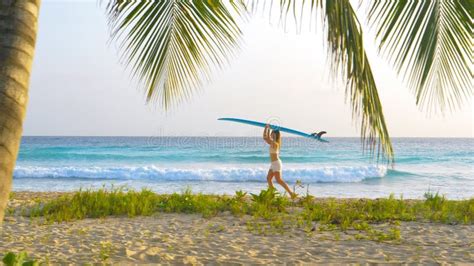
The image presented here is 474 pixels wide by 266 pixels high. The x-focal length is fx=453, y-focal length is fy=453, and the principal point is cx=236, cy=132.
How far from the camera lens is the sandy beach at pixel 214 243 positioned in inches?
190

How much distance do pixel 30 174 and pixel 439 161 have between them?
26141mm

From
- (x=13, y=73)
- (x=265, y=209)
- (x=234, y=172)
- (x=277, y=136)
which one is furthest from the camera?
(x=234, y=172)

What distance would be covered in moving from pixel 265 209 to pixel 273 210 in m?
0.18

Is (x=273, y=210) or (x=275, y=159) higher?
(x=275, y=159)

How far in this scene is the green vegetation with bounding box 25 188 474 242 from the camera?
21.7 ft

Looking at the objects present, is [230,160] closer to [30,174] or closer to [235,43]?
[30,174]

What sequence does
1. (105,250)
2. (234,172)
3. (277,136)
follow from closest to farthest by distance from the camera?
(105,250), (277,136), (234,172)

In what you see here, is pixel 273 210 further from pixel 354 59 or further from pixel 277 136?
pixel 354 59

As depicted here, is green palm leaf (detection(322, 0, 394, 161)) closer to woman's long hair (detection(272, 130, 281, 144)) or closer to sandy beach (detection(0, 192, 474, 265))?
sandy beach (detection(0, 192, 474, 265))

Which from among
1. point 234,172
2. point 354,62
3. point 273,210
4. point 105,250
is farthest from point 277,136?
point 234,172

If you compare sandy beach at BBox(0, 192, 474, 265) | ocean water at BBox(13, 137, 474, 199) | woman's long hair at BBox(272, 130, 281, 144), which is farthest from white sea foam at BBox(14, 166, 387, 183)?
sandy beach at BBox(0, 192, 474, 265)

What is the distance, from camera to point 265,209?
7.33 meters

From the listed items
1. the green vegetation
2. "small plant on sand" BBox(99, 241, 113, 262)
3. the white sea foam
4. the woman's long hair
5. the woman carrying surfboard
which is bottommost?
Result: the white sea foam

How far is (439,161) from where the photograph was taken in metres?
31.7
